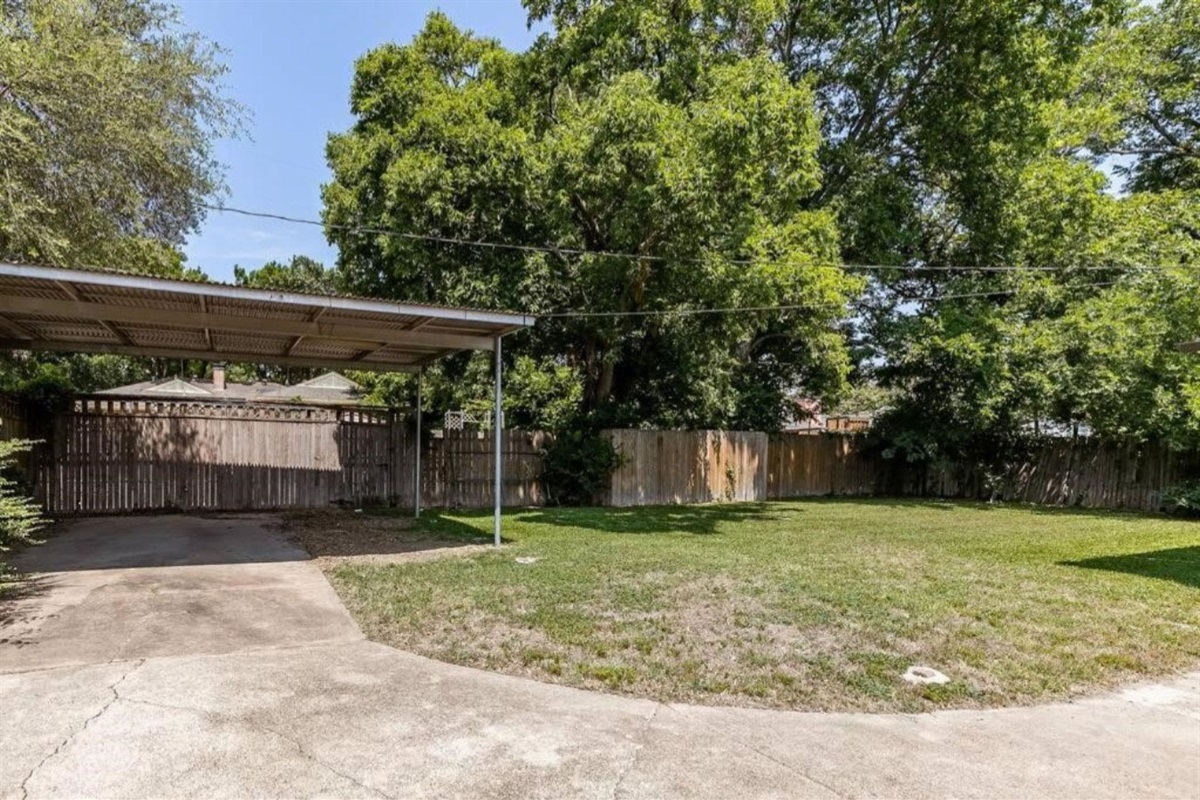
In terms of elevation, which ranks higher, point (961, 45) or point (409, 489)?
point (961, 45)

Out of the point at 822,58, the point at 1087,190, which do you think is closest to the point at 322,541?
the point at 822,58

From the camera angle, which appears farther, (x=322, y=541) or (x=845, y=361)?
(x=845, y=361)

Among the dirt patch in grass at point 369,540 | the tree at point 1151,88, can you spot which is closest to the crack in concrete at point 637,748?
the dirt patch in grass at point 369,540

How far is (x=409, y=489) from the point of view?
1273 cm

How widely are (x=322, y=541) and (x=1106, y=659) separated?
302 inches

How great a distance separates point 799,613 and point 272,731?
3.68 meters

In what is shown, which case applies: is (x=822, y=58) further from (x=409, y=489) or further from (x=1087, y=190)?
(x=409, y=489)

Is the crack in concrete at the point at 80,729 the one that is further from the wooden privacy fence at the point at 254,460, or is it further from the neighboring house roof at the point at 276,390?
the neighboring house roof at the point at 276,390

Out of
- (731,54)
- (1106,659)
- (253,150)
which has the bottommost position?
(1106,659)

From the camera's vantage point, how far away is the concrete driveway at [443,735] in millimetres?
2799

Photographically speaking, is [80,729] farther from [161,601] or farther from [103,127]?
[103,127]

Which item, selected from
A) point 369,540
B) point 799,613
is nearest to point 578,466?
point 369,540

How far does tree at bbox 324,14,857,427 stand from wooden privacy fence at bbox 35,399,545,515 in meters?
2.40

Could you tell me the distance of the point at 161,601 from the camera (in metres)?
5.41
